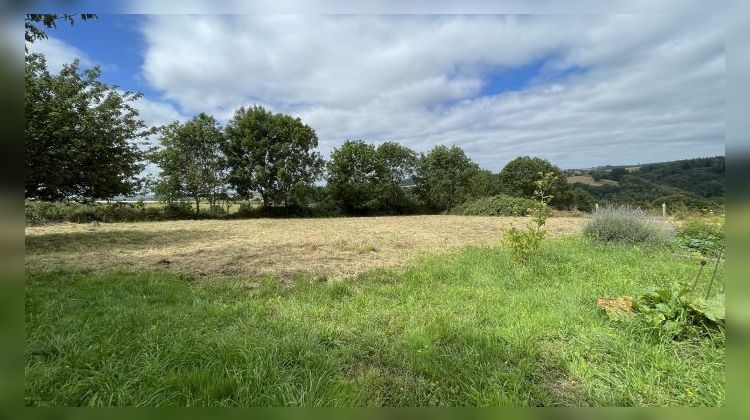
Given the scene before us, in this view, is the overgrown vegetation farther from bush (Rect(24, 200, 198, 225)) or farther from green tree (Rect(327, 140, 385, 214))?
green tree (Rect(327, 140, 385, 214))

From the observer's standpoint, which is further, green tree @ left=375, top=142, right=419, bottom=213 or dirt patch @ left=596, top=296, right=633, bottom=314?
green tree @ left=375, top=142, right=419, bottom=213

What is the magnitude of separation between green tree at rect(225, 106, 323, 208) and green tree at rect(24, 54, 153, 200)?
1618 cm

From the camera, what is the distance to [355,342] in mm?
3297

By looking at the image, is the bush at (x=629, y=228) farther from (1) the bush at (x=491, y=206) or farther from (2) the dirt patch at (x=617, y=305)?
(1) the bush at (x=491, y=206)

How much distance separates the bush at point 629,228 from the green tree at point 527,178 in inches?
1129

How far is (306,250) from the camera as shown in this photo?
30.1ft

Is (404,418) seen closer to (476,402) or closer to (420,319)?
(476,402)

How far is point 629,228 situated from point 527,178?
34736 millimetres

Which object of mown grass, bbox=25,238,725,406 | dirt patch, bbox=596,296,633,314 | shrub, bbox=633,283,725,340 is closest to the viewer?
mown grass, bbox=25,238,725,406

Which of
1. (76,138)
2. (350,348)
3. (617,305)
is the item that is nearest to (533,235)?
(617,305)

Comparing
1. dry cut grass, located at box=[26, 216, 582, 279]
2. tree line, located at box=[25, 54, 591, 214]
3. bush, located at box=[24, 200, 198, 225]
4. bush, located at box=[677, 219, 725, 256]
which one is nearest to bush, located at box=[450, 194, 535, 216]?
tree line, located at box=[25, 54, 591, 214]

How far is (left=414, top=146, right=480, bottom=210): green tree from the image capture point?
122 feet

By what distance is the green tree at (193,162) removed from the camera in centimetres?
2509

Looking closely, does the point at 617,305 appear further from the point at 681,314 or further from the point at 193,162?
the point at 193,162
